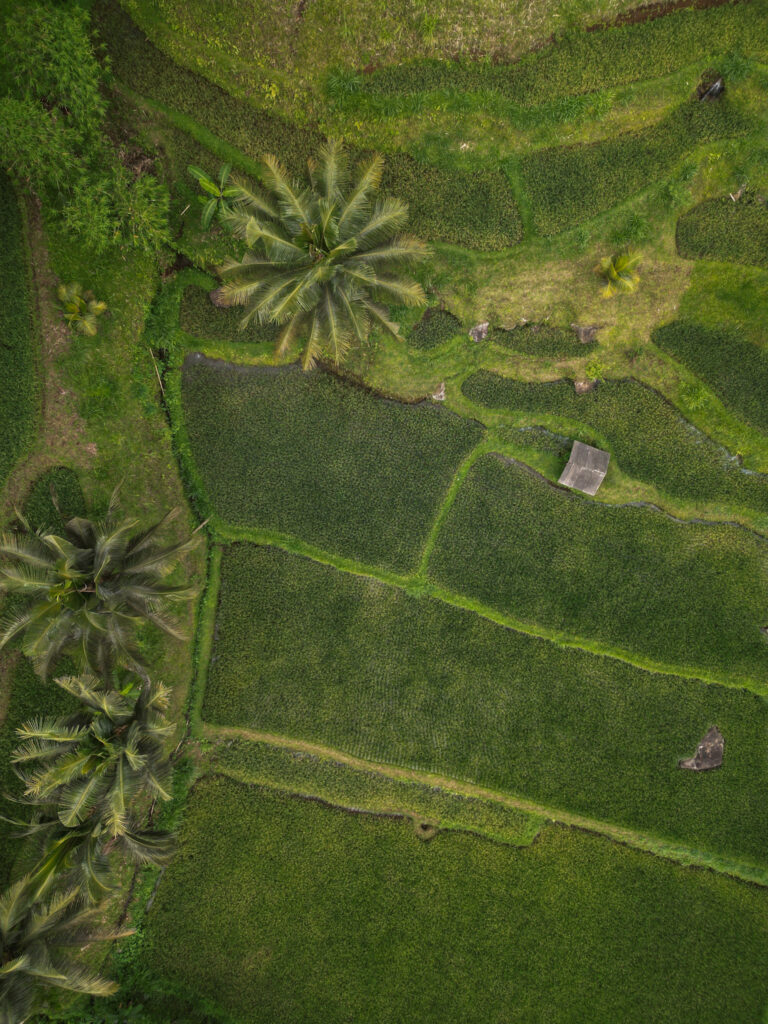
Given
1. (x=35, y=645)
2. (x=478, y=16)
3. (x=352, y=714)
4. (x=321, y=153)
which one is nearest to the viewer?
(x=35, y=645)

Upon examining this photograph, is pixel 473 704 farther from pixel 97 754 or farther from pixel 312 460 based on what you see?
pixel 97 754

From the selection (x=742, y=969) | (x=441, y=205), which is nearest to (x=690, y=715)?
(x=742, y=969)

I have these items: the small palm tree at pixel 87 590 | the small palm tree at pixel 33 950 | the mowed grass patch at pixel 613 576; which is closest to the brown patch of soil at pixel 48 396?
the small palm tree at pixel 87 590

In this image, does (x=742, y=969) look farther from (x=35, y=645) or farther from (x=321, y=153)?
(x=321, y=153)

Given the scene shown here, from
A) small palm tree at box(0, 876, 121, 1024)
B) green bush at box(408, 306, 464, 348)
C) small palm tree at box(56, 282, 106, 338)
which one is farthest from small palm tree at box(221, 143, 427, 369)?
small palm tree at box(0, 876, 121, 1024)

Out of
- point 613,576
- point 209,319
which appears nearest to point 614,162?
point 613,576

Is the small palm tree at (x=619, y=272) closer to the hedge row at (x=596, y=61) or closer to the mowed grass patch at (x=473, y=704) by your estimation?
the hedge row at (x=596, y=61)
